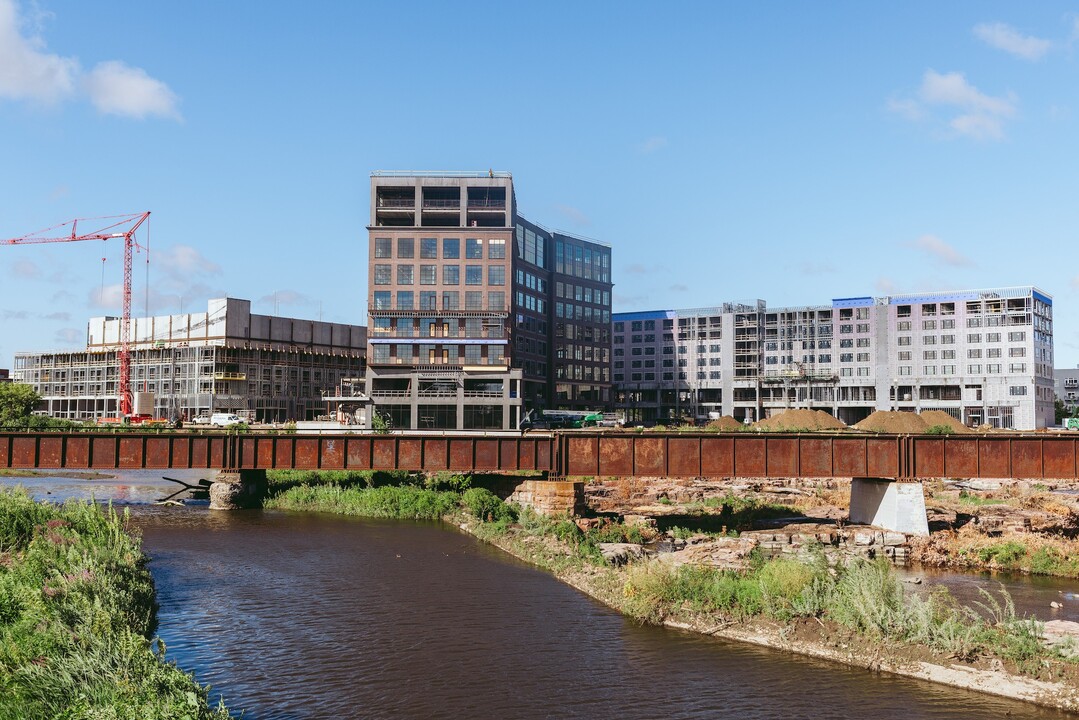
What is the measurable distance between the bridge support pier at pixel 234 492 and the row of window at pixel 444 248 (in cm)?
5418

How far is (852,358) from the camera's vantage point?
554 ft

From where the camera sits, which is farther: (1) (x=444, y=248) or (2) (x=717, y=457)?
(1) (x=444, y=248)

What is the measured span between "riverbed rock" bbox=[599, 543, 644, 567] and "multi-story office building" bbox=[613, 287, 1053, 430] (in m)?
116

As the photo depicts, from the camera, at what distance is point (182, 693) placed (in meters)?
16.6

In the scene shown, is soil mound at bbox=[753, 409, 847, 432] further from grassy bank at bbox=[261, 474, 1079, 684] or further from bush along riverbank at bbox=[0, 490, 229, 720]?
bush along riverbank at bbox=[0, 490, 229, 720]

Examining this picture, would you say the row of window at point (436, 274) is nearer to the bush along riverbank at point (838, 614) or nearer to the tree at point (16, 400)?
the tree at point (16, 400)

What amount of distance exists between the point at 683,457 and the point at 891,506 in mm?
11785

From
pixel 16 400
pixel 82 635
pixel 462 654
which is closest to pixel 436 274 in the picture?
pixel 16 400

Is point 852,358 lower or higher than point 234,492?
higher

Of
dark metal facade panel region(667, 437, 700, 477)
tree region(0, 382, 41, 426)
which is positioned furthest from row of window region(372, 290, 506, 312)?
dark metal facade panel region(667, 437, 700, 477)

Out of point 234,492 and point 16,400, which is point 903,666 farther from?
point 16,400

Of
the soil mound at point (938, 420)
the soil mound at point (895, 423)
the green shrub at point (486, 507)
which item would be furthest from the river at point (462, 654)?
the soil mound at point (938, 420)

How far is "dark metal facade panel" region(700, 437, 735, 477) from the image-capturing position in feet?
158

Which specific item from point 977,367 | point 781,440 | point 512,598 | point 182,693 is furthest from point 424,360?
point 977,367
